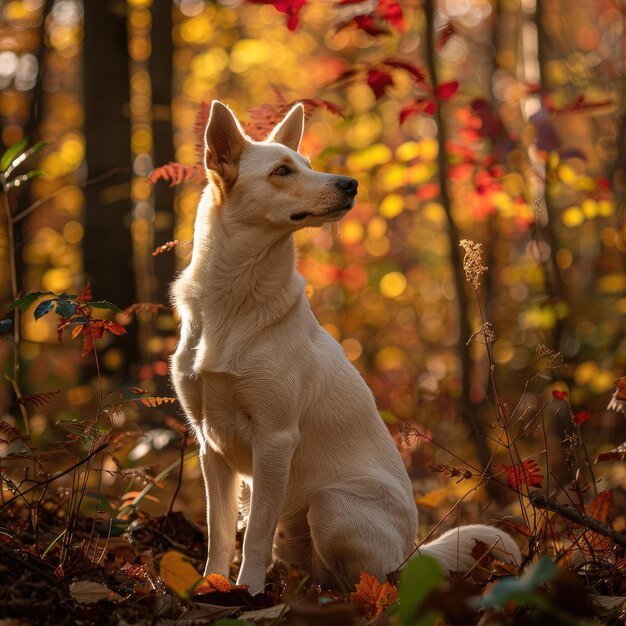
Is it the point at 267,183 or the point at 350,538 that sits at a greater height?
the point at 267,183

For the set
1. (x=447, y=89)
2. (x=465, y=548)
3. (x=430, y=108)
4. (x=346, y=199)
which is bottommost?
(x=465, y=548)

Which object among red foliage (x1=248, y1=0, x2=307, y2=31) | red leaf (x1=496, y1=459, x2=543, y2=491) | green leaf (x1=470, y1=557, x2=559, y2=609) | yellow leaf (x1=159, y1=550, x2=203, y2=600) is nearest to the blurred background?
red foliage (x1=248, y1=0, x2=307, y2=31)

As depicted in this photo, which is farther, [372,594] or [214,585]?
[214,585]

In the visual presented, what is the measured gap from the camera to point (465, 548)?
3561 millimetres

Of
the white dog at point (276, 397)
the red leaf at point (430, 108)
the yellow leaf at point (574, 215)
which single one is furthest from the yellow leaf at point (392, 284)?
the white dog at point (276, 397)

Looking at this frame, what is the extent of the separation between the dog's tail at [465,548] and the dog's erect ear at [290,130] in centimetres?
202

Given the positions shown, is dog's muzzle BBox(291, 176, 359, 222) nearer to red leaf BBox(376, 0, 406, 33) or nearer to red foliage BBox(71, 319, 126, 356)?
red foliage BBox(71, 319, 126, 356)

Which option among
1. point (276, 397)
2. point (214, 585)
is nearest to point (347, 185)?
point (276, 397)

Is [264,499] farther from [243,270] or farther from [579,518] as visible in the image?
[579,518]

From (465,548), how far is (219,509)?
112 cm

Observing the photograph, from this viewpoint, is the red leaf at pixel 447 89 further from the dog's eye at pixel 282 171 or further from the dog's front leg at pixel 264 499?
the dog's front leg at pixel 264 499

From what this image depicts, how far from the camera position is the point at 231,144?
140 inches

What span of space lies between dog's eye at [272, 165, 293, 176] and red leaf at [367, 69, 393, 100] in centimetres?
108

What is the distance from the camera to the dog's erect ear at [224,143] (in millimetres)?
3514
